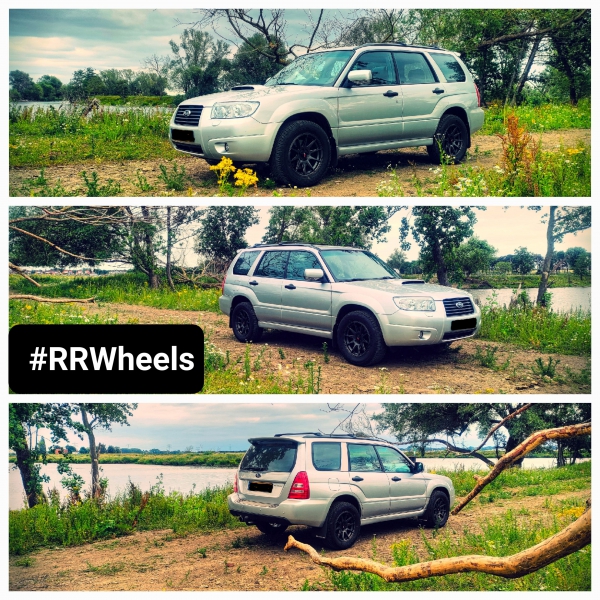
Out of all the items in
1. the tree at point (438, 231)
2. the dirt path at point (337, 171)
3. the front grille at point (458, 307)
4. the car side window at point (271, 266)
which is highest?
the dirt path at point (337, 171)

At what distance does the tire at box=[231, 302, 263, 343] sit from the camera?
735 centimetres

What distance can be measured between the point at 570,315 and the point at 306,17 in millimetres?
4218

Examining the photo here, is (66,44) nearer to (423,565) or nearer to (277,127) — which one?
(277,127)

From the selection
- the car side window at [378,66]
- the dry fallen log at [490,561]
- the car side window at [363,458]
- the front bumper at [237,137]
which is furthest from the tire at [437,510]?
the car side window at [378,66]

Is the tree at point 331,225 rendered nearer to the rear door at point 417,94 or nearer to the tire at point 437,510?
the rear door at point 417,94

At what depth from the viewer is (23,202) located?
7316 millimetres

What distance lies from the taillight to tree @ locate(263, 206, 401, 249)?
8.14 feet

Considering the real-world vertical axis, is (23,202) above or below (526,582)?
above

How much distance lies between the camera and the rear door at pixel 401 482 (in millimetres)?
7348

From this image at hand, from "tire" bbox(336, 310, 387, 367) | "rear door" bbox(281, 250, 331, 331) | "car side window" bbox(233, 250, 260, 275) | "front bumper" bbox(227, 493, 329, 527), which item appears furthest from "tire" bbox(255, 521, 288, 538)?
"car side window" bbox(233, 250, 260, 275)

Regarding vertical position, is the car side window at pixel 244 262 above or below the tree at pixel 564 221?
below

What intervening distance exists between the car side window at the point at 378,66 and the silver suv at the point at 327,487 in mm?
3925

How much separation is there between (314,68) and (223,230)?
206 centimetres

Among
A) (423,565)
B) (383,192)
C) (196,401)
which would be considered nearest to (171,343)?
(196,401)
